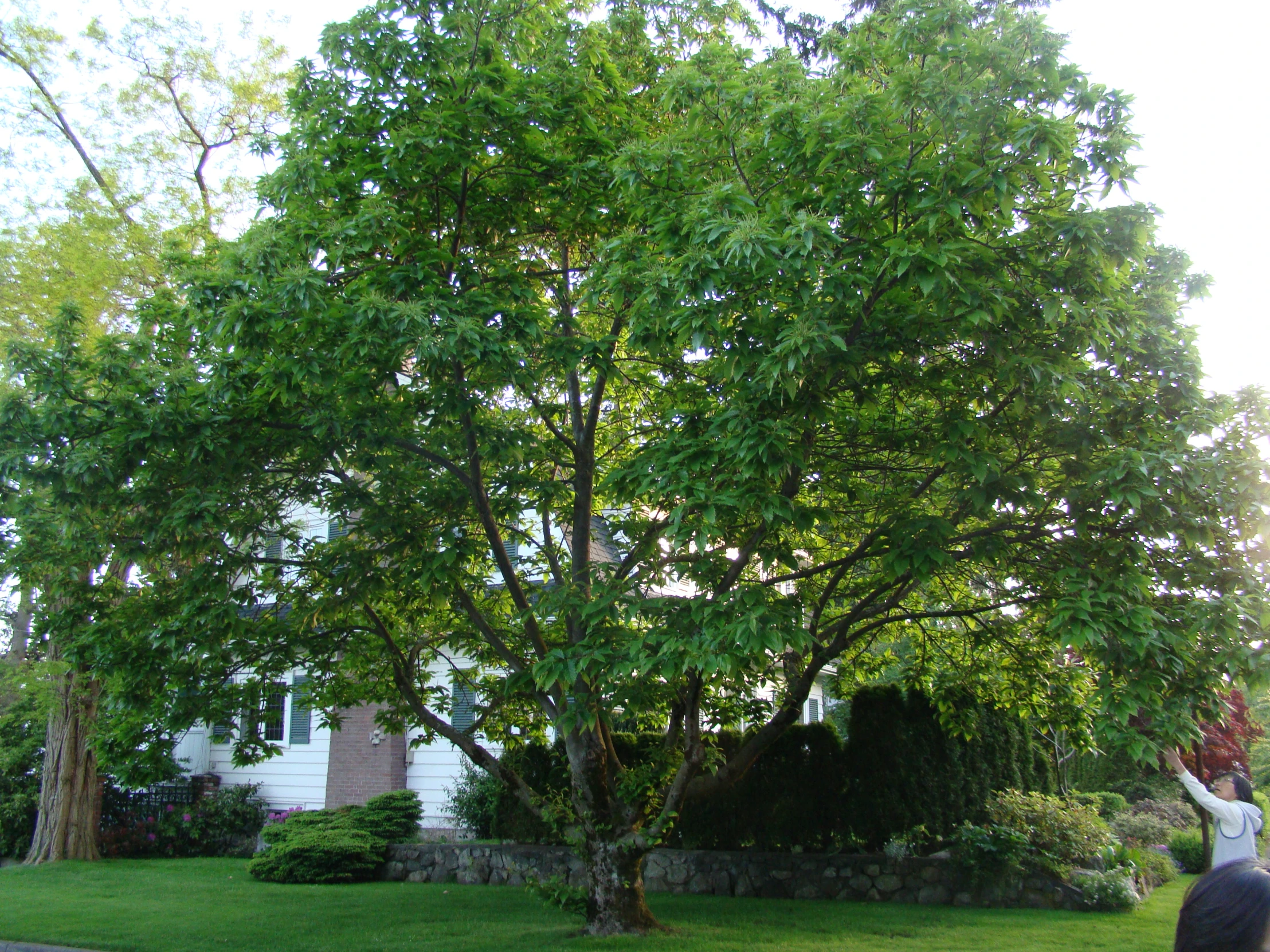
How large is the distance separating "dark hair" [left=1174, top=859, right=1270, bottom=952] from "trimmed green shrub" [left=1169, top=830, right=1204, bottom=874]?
15.8m

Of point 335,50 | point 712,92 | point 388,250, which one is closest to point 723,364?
point 712,92

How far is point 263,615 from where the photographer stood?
916cm

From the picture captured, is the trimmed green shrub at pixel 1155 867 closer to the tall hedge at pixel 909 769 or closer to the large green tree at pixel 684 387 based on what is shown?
the tall hedge at pixel 909 769

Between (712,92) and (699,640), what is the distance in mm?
4268

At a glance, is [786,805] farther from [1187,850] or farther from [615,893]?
[1187,850]

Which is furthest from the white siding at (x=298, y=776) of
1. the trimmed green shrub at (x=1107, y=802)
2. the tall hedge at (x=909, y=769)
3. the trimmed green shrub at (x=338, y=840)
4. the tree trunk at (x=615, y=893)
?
the trimmed green shrub at (x=1107, y=802)

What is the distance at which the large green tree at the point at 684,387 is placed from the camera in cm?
625

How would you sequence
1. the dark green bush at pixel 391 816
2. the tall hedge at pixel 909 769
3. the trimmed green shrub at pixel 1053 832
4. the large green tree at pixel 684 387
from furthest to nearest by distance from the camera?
the dark green bush at pixel 391 816 < the tall hedge at pixel 909 769 < the trimmed green shrub at pixel 1053 832 < the large green tree at pixel 684 387

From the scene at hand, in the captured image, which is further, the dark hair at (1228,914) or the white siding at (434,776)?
the white siding at (434,776)

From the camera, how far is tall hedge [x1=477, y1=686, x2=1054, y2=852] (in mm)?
12086

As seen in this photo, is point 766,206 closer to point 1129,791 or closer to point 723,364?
point 723,364

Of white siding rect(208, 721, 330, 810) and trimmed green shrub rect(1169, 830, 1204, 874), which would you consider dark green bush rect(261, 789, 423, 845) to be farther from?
trimmed green shrub rect(1169, 830, 1204, 874)

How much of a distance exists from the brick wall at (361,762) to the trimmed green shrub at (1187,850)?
12861 millimetres

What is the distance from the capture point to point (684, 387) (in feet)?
27.1
